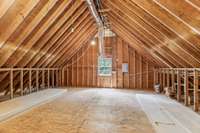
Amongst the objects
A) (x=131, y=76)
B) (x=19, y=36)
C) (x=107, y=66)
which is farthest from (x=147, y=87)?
(x=19, y=36)

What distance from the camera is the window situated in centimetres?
1044

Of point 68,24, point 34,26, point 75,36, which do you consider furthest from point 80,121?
point 75,36

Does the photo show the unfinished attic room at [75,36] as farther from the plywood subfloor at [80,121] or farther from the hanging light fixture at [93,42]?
the hanging light fixture at [93,42]

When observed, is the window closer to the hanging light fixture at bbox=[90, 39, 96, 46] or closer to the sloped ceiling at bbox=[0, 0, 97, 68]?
the hanging light fixture at bbox=[90, 39, 96, 46]

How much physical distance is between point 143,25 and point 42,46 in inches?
131

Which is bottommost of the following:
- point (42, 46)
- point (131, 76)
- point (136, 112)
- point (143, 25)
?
point (136, 112)

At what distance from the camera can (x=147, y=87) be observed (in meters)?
9.88

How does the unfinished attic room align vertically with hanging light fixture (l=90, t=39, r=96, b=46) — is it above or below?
below

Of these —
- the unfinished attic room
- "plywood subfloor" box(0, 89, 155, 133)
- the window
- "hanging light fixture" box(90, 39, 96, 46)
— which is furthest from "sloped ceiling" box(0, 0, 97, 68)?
the window

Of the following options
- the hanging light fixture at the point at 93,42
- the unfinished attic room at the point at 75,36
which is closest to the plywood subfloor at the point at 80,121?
the unfinished attic room at the point at 75,36

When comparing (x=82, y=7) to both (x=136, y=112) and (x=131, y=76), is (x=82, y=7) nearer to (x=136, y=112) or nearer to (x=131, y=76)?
(x=136, y=112)

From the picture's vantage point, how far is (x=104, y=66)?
10531mm

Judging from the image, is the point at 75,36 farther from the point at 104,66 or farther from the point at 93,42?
the point at 104,66

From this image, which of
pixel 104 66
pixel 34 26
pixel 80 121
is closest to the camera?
pixel 80 121
